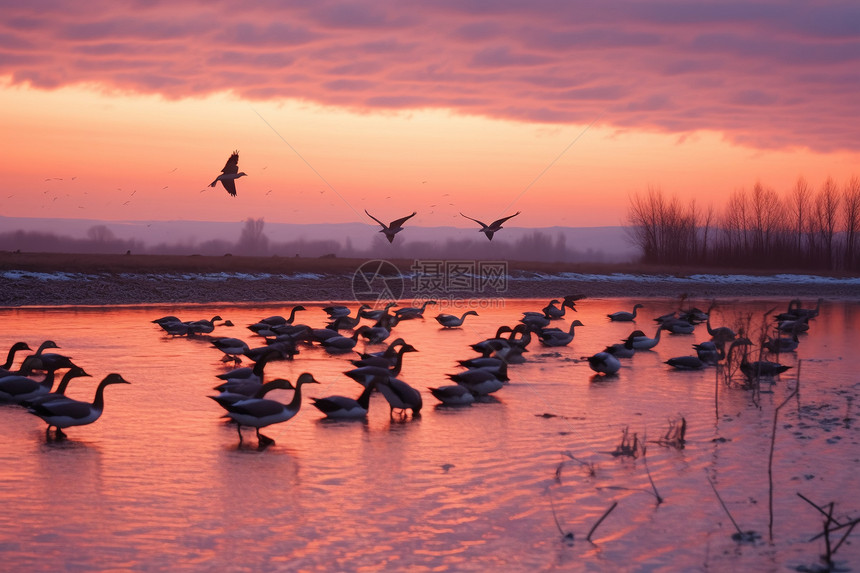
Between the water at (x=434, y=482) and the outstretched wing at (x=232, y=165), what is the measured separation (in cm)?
570

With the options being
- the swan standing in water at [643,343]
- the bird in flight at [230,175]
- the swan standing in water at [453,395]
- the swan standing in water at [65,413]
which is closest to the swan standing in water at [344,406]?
the swan standing in water at [453,395]

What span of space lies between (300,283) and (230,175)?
1124 inches

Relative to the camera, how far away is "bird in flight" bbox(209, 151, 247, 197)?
19.9 m

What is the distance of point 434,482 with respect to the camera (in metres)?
9.64

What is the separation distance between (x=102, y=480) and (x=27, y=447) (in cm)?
216

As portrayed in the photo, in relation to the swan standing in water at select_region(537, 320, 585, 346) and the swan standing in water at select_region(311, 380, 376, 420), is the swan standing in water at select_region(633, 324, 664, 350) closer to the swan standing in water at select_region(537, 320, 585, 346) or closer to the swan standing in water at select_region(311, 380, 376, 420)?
the swan standing in water at select_region(537, 320, 585, 346)

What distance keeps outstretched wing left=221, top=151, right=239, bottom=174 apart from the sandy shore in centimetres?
1830

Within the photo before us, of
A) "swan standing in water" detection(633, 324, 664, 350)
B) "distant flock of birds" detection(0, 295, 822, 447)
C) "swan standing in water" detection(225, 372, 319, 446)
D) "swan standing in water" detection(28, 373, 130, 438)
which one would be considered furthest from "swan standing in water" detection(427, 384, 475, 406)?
"swan standing in water" detection(633, 324, 664, 350)

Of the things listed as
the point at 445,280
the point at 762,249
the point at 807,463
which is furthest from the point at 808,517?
the point at 762,249

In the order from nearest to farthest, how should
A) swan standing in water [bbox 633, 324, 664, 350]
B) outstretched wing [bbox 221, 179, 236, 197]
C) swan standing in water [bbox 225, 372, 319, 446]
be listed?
1. swan standing in water [bbox 225, 372, 319, 446]
2. outstretched wing [bbox 221, 179, 236, 197]
3. swan standing in water [bbox 633, 324, 664, 350]

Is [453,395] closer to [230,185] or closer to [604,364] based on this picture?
[604,364]

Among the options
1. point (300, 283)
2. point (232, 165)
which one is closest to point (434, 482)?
point (232, 165)

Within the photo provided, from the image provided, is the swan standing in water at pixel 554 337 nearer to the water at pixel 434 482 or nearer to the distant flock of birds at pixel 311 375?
the distant flock of birds at pixel 311 375

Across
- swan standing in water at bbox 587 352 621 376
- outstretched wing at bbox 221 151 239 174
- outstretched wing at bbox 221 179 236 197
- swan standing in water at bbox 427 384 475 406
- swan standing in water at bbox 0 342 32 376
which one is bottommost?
swan standing in water at bbox 427 384 475 406
